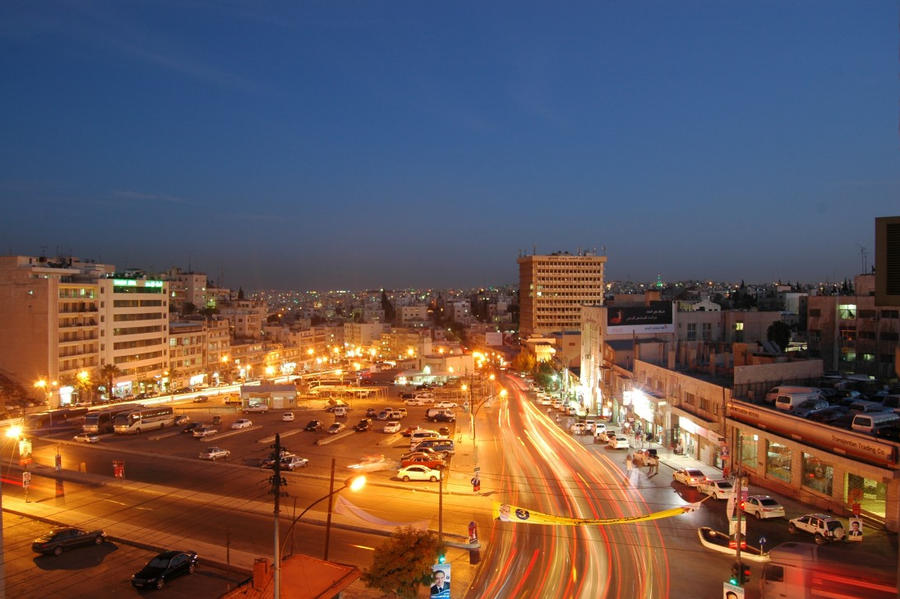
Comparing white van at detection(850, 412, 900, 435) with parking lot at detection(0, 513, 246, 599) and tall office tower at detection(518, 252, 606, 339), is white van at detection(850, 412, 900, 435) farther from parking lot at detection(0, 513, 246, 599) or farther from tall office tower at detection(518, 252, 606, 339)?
tall office tower at detection(518, 252, 606, 339)

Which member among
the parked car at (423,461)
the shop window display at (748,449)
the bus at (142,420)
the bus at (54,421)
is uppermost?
the shop window display at (748,449)

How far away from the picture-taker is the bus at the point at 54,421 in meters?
32.4

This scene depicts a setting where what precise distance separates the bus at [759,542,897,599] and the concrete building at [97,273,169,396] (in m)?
49.0

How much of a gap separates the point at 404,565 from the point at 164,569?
606 cm

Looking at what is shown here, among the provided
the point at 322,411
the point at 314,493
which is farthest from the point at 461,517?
the point at 322,411

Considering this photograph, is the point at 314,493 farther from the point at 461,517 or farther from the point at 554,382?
the point at 554,382

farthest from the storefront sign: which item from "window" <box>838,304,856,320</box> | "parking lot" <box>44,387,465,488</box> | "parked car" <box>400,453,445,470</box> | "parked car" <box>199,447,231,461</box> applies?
"window" <box>838,304,856,320</box>

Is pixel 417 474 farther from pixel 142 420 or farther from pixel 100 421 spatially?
pixel 100 421

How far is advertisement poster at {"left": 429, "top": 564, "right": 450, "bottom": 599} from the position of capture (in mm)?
11609

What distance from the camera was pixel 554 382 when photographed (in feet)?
166

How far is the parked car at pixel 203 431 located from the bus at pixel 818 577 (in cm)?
2650

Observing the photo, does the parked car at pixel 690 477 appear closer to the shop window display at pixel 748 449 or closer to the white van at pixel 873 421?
the shop window display at pixel 748 449

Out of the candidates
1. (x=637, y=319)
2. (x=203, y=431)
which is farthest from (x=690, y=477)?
(x=203, y=431)

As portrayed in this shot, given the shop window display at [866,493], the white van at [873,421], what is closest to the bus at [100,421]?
the shop window display at [866,493]
